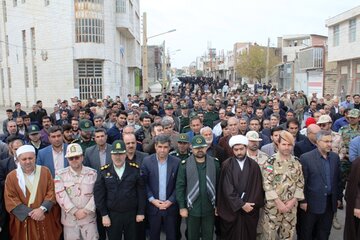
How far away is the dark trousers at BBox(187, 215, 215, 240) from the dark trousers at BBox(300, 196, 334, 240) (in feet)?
4.64

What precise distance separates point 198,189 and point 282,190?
1123mm

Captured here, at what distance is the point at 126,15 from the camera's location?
29875 mm

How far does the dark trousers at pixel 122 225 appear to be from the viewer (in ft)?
16.3

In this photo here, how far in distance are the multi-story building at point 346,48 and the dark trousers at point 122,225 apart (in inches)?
990

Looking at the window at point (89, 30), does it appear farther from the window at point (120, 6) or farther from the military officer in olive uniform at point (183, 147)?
the military officer in olive uniform at point (183, 147)

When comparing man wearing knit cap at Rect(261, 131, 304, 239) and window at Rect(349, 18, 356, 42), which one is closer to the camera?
man wearing knit cap at Rect(261, 131, 304, 239)

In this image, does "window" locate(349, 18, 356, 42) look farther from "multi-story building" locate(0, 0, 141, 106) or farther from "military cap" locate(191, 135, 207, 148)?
"military cap" locate(191, 135, 207, 148)

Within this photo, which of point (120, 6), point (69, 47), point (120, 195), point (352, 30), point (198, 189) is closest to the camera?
point (120, 195)

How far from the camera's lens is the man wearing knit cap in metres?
4.86

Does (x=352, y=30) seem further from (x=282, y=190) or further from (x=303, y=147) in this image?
(x=282, y=190)

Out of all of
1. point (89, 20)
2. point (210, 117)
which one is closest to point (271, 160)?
point (210, 117)

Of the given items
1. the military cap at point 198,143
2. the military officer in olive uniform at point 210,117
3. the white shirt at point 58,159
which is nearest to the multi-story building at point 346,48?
the military officer in olive uniform at point 210,117

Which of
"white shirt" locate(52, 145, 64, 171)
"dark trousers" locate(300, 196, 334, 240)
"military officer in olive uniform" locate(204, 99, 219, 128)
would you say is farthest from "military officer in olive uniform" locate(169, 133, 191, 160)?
"military officer in olive uniform" locate(204, 99, 219, 128)

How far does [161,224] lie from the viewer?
5.39 m
